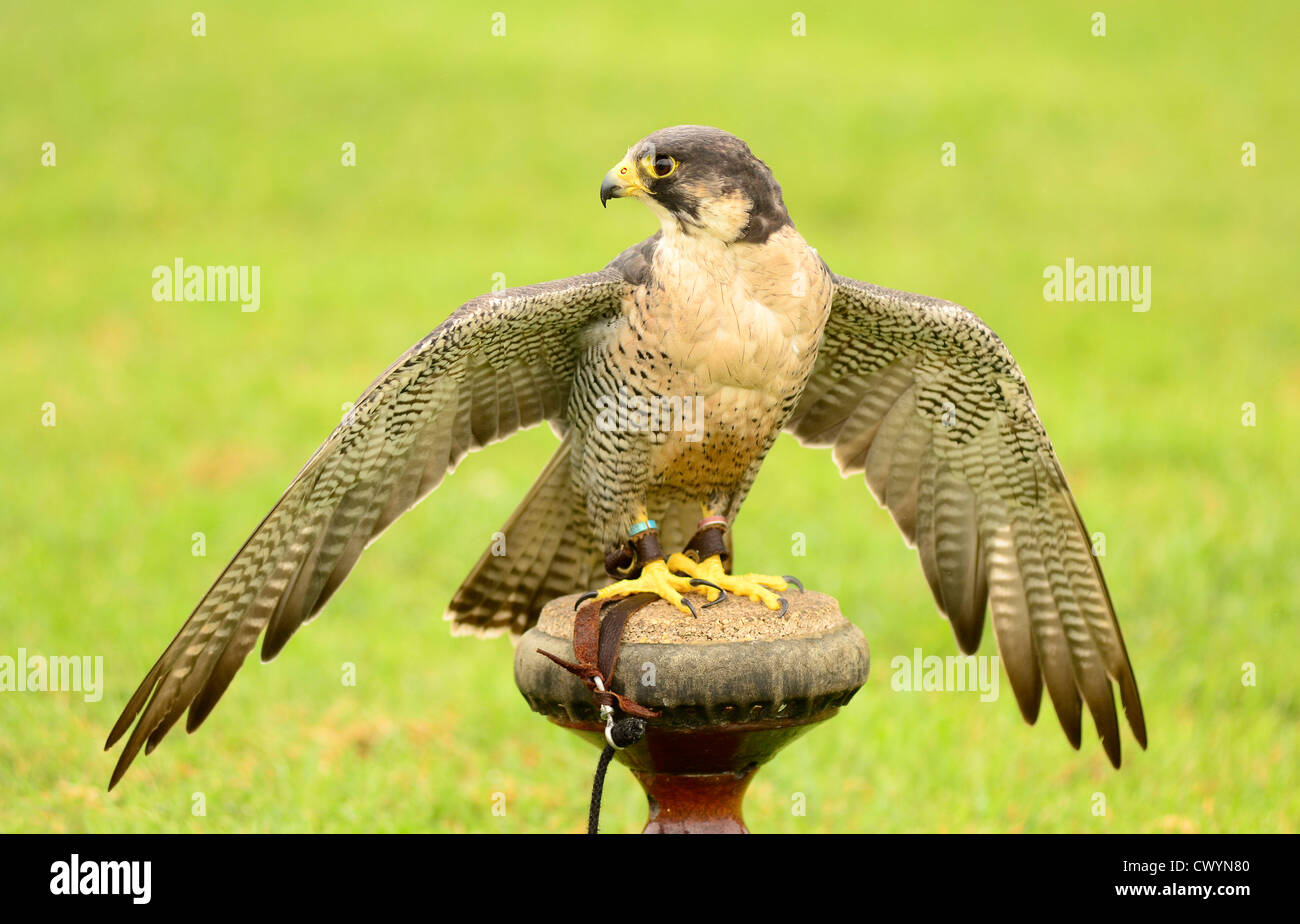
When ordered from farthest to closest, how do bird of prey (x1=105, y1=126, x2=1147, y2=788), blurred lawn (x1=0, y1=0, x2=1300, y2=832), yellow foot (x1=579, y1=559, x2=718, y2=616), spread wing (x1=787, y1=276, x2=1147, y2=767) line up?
1. blurred lawn (x1=0, y1=0, x2=1300, y2=832)
2. spread wing (x1=787, y1=276, x2=1147, y2=767)
3. yellow foot (x1=579, y1=559, x2=718, y2=616)
4. bird of prey (x1=105, y1=126, x2=1147, y2=788)

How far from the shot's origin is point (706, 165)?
3.08 meters

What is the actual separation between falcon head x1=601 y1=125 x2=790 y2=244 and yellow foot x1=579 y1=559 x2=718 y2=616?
2.71 feet

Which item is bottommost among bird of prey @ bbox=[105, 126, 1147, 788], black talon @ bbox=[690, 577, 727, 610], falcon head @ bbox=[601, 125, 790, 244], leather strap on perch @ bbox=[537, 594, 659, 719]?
leather strap on perch @ bbox=[537, 594, 659, 719]

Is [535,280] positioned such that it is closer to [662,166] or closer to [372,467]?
[372,467]

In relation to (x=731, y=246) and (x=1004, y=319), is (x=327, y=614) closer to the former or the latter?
(x=731, y=246)

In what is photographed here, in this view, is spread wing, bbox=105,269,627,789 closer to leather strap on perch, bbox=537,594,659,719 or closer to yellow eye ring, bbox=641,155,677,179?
yellow eye ring, bbox=641,155,677,179

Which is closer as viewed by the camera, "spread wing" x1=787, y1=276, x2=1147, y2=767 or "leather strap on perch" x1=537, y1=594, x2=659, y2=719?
"leather strap on perch" x1=537, y1=594, x2=659, y2=719

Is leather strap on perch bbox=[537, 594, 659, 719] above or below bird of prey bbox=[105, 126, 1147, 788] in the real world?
below

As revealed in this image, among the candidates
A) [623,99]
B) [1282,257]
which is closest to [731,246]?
[1282,257]

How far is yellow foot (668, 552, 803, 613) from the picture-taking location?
3232mm

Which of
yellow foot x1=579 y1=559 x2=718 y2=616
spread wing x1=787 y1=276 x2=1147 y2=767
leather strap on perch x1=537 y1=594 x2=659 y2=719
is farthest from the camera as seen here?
spread wing x1=787 y1=276 x2=1147 y2=767

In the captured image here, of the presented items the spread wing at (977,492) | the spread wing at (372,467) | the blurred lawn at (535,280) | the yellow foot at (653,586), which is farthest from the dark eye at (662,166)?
the blurred lawn at (535,280)

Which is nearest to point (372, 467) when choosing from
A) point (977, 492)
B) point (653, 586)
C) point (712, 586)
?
point (653, 586)

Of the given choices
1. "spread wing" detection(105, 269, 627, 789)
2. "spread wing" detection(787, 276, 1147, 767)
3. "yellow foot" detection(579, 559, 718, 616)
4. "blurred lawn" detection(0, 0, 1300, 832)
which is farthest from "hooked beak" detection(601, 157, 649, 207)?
"blurred lawn" detection(0, 0, 1300, 832)
